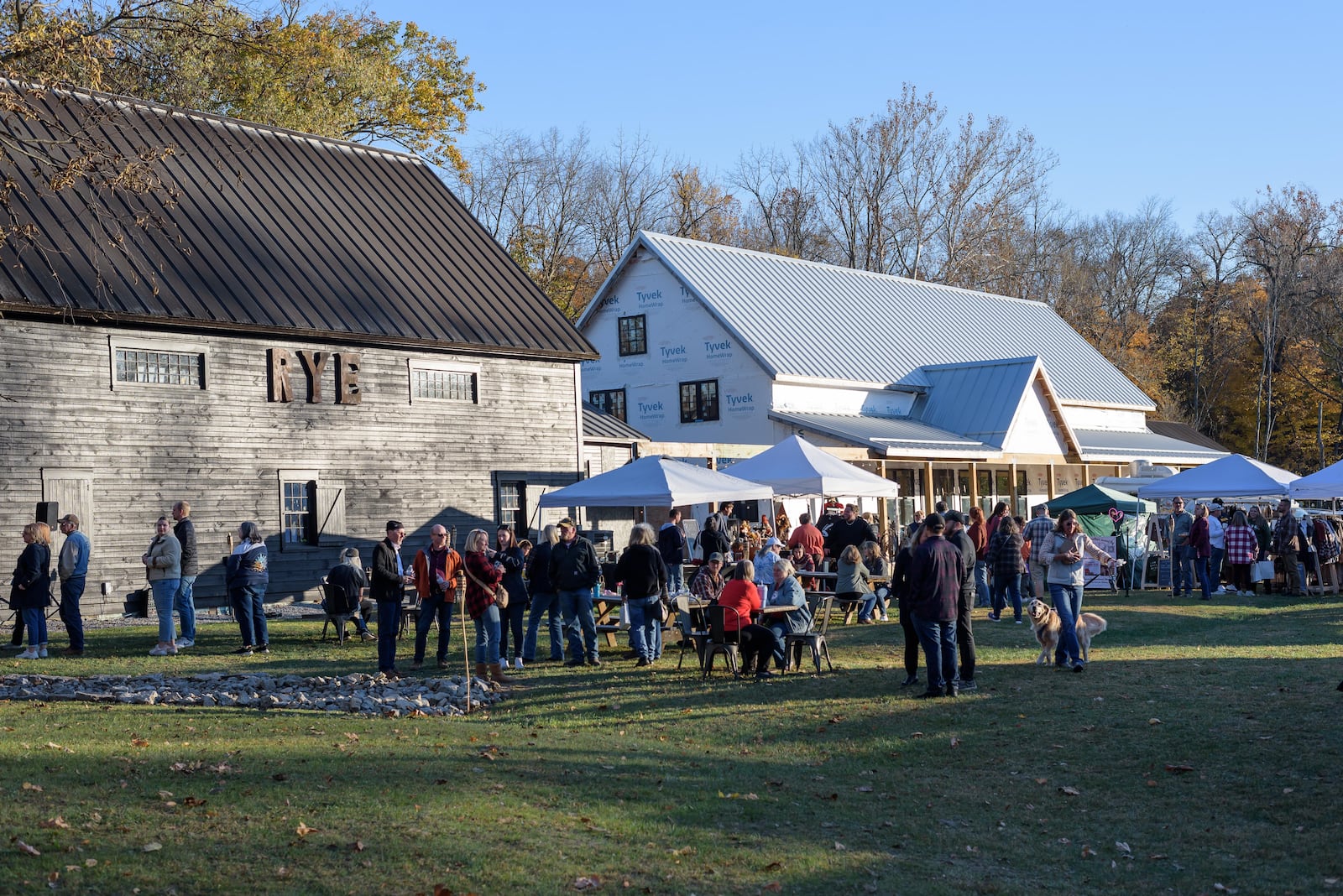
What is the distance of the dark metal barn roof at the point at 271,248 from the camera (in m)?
22.2

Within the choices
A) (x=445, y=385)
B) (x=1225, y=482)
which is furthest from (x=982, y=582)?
(x=445, y=385)

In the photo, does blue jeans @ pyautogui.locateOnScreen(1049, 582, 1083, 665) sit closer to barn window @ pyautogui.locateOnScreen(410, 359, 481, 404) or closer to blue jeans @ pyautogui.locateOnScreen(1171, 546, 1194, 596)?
blue jeans @ pyautogui.locateOnScreen(1171, 546, 1194, 596)

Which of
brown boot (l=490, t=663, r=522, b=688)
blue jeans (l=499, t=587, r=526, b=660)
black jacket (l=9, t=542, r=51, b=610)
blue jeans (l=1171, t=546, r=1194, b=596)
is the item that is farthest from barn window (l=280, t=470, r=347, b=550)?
blue jeans (l=1171, t=546, r=1194, b=596)

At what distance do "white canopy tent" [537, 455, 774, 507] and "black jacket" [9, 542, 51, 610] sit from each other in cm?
736

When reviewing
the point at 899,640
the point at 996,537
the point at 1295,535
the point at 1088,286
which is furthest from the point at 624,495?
the point at 1088,286

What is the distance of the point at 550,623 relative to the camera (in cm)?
1673

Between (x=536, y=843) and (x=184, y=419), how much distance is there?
17396 mm

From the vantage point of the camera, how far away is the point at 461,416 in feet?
90.1

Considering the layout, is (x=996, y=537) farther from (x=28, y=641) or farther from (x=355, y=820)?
(x=355, y=820)

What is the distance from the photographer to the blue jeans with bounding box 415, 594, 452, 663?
15.4 metres

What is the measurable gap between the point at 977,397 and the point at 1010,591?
21.1 m

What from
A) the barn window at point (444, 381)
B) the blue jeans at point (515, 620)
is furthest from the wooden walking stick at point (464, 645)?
the barn window at point (444, 381)

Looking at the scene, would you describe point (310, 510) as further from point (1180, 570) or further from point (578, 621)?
point (1180, 570)

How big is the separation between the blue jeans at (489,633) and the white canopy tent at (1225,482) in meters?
17.7
